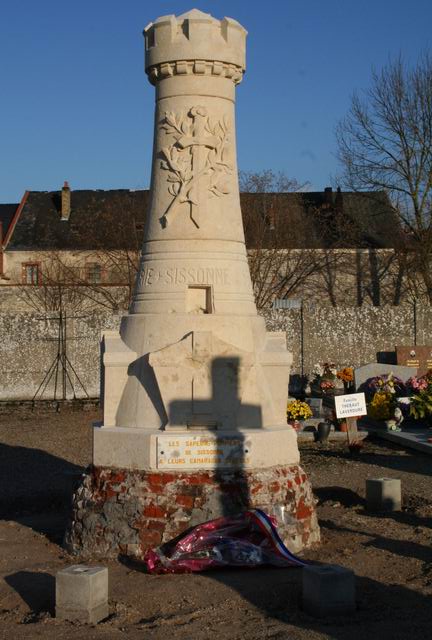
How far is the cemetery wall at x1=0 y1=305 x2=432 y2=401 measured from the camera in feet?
73.6

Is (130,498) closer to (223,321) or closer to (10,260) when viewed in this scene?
(223,321)

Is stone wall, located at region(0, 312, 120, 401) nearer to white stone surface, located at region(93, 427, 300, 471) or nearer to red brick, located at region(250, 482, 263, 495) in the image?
white stone surface, located at region(93, 427, 300, 471)

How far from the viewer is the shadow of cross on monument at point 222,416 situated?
748cm

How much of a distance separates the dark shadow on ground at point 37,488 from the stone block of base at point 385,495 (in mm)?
3031

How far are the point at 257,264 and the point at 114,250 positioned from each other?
5415 millimetres

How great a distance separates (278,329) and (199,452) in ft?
52.7

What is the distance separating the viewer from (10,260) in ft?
127

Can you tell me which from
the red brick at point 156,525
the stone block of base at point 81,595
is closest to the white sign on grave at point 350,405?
the red brick at point 156,525

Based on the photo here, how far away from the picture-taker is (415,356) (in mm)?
22531

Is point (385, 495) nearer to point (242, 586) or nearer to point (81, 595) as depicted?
point (242, 586)

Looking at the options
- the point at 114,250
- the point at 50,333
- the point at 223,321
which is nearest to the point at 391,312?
the point at 50,333

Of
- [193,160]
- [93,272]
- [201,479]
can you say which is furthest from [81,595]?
[93,272]

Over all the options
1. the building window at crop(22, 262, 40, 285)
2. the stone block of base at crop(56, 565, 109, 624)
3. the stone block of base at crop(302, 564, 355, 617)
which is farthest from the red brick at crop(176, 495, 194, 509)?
the building window at crop(22, 262, 40, 285)

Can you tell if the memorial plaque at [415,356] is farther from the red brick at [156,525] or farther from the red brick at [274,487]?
the red brick at [156,525]
